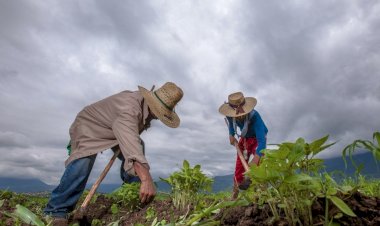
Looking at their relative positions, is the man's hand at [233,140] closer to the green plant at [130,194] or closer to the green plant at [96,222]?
the green plant at [130,194]

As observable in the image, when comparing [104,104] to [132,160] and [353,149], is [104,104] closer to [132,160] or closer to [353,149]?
[132,160]

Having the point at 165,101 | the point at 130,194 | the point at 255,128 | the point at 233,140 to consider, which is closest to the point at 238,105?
the point at 255,128

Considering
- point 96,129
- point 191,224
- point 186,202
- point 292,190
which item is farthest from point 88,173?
point 292,190

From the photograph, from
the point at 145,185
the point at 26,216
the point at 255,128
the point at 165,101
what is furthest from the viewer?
the point at 255,128

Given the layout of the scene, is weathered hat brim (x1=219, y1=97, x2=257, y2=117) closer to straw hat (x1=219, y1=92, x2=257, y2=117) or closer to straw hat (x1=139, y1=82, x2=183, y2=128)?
straw hat (x1=219, y1=92, x2=257, y2=117)

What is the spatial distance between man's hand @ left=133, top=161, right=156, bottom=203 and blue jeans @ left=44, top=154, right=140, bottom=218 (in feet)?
3.18

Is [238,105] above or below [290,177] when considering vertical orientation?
above

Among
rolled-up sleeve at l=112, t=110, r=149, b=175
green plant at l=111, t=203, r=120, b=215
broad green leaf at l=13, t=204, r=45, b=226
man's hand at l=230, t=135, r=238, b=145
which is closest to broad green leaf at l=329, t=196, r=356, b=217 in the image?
broad green leaf at l=13, t=204, r=45, b=226

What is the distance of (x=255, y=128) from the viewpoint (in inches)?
236

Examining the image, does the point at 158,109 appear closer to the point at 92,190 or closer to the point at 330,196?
the point at 92,190

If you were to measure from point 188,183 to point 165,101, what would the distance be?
1109mm

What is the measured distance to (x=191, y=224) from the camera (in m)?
1.70

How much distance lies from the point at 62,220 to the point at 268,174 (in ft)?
10.1

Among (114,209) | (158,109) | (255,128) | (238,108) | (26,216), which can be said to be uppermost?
(238,108)
